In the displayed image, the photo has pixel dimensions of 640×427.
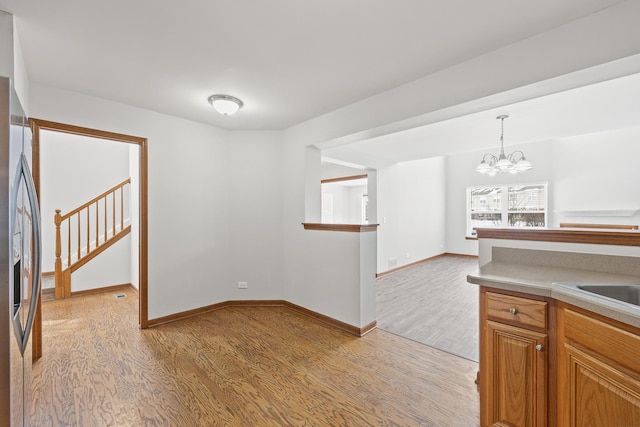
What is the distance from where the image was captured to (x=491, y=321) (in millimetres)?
1554

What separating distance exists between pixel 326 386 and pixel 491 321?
1249 millimetres

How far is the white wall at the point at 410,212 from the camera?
226 inches

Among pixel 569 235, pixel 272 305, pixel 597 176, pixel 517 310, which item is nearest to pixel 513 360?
pixel 517 310

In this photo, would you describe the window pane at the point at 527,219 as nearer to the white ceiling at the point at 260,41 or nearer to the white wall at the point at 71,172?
the white ceiling at the point at 260,41

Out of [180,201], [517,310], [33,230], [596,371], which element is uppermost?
[180,201]

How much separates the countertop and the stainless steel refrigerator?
7.18 ft

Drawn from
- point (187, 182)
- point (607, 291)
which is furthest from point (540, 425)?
point (187, 182)

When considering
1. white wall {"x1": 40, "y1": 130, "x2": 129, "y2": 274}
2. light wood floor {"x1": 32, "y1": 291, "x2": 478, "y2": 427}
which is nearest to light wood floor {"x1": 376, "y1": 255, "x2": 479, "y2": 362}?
light wood floor {"x1": 32, "y1": 291, "x2": 478, "y2": 427}

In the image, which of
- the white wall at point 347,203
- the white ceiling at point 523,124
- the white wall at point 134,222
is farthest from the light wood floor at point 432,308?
the white wall at point 347,203

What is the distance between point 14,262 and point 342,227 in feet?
8.22

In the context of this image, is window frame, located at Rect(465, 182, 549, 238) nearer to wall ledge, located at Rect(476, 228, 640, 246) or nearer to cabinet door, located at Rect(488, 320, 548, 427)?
wall ledge, located at Rect(476, 228, 640, 246)

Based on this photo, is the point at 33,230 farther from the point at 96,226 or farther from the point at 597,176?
the point at 597,176

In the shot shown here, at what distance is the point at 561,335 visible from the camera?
52.5 inches

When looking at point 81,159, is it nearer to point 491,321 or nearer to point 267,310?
point 267,310
